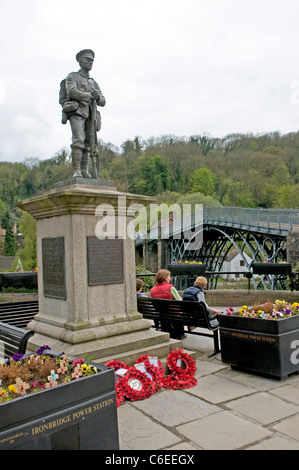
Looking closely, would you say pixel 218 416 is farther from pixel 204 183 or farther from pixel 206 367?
pixel 204 183

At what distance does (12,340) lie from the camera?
3906 mm

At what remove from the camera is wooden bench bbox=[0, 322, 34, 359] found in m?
3.59

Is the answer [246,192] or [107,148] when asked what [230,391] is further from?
[107,148]

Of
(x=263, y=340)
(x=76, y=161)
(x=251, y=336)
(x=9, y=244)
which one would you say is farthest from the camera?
(x=9, y=244)

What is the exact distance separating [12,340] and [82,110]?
3039 millimetres

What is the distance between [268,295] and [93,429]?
28.9ft

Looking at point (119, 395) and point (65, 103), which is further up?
point (65, 103)

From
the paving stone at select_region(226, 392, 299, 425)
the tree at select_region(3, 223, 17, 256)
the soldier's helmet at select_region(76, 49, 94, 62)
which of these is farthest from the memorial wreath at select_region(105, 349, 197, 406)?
the tree at select_region(3, 223, 17, 256)

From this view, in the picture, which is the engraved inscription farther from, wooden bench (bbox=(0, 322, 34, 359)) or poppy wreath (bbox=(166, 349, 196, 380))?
wooden bench (bbox=(0, 322, 34, 359))

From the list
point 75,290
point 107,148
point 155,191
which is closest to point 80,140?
point 75,290

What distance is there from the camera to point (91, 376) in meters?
2.60

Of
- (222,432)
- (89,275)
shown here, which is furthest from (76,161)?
(222,432)

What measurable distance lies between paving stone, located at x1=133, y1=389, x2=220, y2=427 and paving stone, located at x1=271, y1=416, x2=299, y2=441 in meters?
0.61

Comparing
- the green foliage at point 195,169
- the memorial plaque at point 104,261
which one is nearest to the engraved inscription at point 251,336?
the memorial plaque at point 104,261
